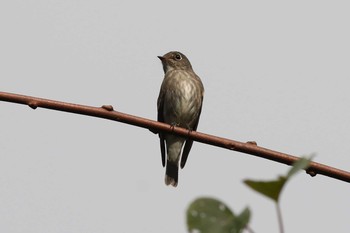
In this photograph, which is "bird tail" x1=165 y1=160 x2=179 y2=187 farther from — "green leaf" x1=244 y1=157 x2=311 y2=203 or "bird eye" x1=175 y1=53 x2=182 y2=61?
"green leaf" x1=244 y1=157 x2=311 y2=203

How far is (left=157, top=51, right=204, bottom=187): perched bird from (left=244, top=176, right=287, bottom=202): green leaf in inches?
324

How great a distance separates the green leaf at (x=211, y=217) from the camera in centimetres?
149

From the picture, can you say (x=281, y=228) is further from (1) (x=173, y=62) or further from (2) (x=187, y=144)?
(1) (x=173, y=62)

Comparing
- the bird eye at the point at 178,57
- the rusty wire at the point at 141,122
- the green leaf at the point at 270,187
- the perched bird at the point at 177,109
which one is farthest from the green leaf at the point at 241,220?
the bird eye at the point at 178,57

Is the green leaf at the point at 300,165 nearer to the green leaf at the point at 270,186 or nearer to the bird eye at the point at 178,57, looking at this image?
the green leaf at the point at 270,186

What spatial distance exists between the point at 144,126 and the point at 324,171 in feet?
→ 4.00

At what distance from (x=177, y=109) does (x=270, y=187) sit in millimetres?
8400

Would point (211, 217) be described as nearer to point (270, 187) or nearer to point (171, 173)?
point (270, 187)

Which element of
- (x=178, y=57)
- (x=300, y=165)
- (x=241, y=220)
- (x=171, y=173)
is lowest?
(x=171, y=173)

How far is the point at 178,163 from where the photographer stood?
10.7 meters

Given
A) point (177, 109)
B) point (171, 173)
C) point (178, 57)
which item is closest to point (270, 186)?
point (177, 109)

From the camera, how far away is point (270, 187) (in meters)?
1.66

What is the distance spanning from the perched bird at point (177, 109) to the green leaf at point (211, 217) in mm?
8353

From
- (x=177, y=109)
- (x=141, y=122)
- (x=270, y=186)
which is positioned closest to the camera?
(x=270, y=186)
